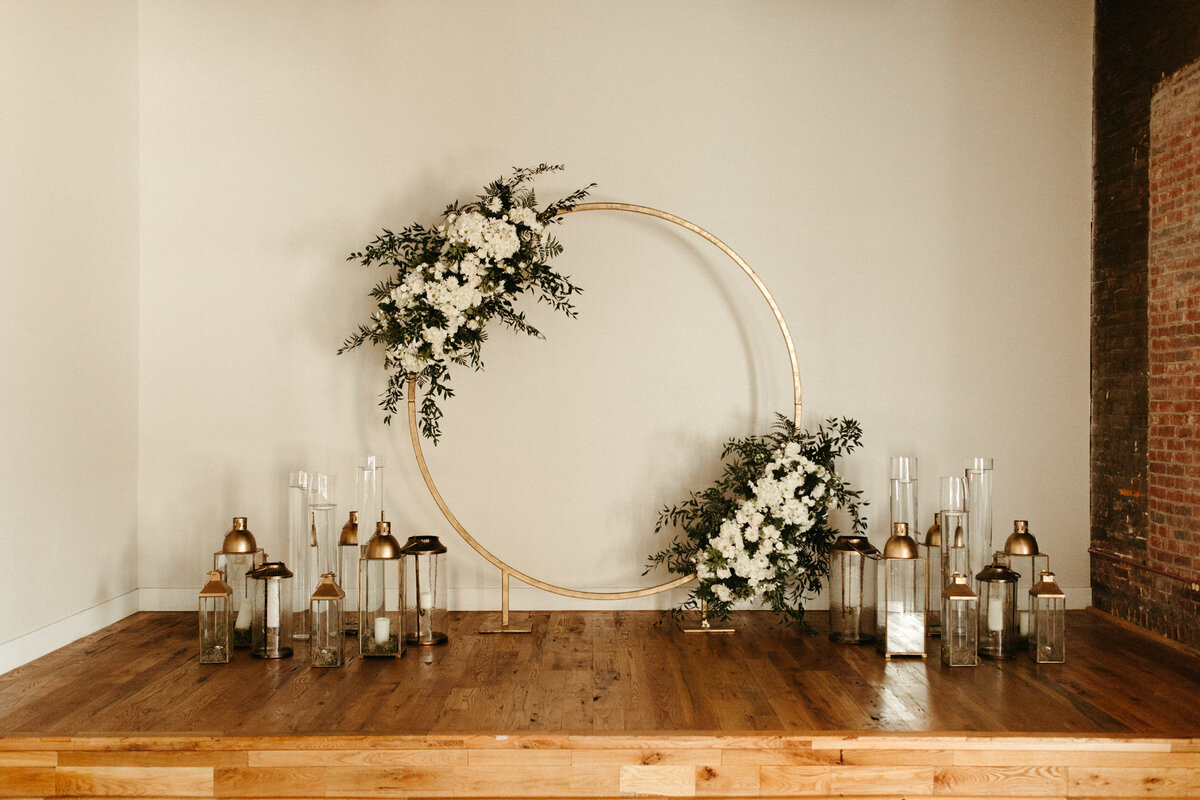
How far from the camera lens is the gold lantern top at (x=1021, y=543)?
3.39 m

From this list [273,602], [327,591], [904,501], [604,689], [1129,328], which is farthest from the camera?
[1129,328]

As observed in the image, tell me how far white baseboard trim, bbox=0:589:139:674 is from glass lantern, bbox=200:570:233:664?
2.16 ft

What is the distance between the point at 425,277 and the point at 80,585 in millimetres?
1916

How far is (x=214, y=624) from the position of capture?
323 cm

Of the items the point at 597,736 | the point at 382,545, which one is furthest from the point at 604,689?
the point at 382,545

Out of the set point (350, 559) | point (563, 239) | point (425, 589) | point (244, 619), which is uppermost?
point (563, 239)

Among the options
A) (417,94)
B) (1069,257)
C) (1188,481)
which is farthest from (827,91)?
(1188,481)

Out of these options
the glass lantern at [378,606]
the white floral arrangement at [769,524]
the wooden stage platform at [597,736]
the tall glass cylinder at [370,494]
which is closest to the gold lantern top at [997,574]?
the wooden stage platform at [597,736]

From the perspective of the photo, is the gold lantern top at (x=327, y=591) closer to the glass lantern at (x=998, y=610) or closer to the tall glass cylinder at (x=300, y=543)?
the tall glass cylinder at (x=300, y=543)

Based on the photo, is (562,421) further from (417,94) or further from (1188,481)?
(1188,481)

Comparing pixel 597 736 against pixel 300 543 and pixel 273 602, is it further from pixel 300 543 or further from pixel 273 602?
pixel 300 543

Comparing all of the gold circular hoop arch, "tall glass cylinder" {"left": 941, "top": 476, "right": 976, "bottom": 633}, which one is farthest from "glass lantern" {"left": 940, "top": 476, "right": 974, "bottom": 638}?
the gold circular hoop arch

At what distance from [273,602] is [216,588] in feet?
0.71

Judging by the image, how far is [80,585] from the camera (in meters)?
3.60
